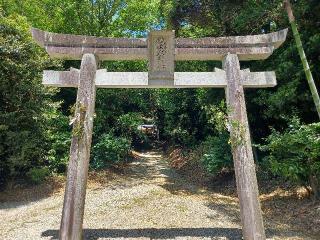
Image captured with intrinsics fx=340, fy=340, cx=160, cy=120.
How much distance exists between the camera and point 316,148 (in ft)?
24.3

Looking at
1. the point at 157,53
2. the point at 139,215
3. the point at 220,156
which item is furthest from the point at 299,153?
the point at 157,53

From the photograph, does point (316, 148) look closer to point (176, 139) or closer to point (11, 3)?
point (176, 139)

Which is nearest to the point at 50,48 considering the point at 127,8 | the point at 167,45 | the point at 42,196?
the point at 167,45

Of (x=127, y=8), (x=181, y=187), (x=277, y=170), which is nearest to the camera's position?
(x=277, y=170)

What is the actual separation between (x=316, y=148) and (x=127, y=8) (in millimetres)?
11351

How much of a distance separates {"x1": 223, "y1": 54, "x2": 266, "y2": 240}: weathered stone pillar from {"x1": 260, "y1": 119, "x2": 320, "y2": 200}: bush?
2112 mm

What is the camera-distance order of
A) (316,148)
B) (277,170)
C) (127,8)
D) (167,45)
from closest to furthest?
(167,45) → (316,148) → (277,170) → (127,8)

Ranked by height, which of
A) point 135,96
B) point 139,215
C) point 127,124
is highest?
point 135,96

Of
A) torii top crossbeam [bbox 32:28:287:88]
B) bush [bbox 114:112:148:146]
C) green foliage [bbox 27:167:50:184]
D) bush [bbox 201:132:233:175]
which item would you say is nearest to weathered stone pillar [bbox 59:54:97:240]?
torii top crossbeam [bbox 32:28:287:88]

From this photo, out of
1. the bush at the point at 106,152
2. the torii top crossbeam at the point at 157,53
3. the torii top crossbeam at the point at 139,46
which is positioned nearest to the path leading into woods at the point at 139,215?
the bush at the point at 106,152

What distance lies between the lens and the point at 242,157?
19.6ft

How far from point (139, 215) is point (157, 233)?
1267 mm

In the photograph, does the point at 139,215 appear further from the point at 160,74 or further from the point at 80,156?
the point at 160,74

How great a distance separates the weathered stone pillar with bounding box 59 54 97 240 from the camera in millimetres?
5535
